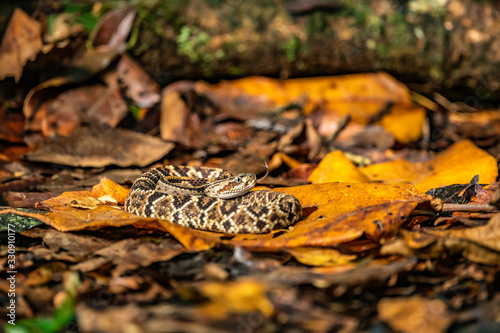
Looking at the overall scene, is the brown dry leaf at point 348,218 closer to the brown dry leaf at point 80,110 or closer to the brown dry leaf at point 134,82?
the brown dry leaf at point 80,110

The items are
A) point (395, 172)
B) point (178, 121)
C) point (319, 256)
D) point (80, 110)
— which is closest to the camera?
point (319, 256)

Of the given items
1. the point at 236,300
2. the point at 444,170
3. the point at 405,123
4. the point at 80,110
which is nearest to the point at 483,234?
the point at 236,300

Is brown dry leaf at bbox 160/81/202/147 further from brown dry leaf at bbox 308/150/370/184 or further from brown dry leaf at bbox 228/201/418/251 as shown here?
brown dry leaf at bbox 228/201/418/251

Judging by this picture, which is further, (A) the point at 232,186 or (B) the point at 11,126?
(B) the point at 11,126

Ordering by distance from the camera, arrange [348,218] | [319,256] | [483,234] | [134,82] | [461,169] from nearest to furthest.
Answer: [483,234], [319,256], [348,218], [461,169], [134,82]

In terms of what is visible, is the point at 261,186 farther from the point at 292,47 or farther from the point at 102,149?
the point at 292,47

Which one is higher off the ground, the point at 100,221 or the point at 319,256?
the point at 100,221

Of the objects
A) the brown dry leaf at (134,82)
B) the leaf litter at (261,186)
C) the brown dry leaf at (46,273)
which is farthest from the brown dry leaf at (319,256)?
the brown dry leaf at (134,82)
